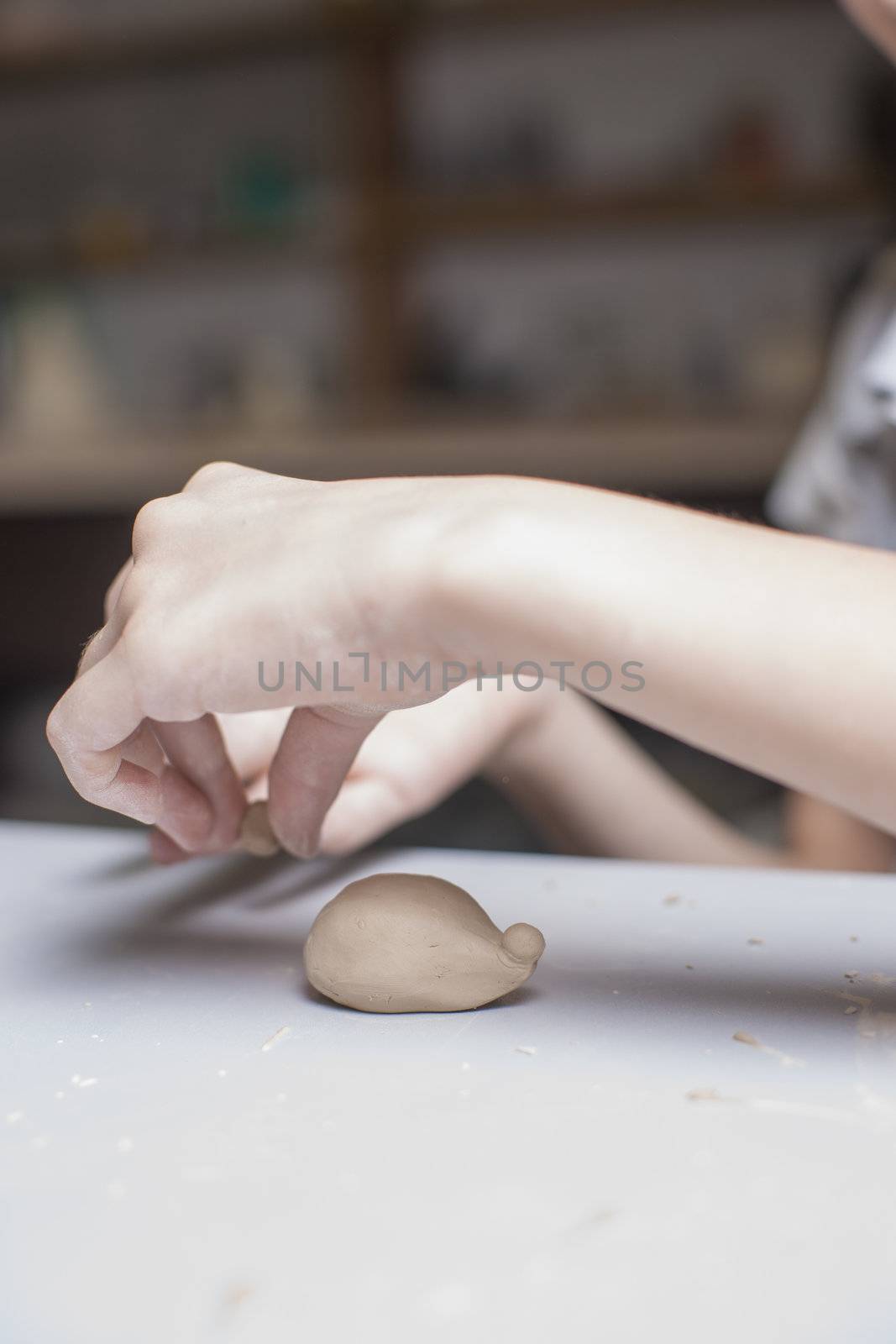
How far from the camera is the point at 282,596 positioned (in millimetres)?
361

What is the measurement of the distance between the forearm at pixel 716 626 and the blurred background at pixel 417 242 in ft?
5.00

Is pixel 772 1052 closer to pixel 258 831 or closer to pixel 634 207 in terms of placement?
pixel 258 831

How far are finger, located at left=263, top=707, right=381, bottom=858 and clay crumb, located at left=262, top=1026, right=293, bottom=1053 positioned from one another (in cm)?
8

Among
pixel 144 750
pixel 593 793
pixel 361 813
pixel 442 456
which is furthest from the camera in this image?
pixel 442 456

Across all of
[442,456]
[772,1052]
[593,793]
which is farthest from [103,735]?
[442,456]

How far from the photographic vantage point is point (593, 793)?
0.75m

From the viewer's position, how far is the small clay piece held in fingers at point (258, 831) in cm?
48

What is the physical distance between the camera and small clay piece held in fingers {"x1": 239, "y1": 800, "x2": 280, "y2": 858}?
484 mm

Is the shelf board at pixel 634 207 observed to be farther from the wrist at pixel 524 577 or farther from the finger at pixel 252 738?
the wrist at pixel 524 577

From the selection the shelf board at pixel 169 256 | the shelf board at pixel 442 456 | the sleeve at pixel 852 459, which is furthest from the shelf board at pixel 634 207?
the sleeve at pixel 852 459

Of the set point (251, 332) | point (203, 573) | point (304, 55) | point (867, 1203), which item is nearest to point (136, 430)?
point (251, 332)

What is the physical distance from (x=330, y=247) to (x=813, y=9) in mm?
837

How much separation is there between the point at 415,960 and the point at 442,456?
5.35 feet

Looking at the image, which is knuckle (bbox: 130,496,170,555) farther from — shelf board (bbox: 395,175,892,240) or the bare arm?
shelf board (bbox: 395,175,892,240)
